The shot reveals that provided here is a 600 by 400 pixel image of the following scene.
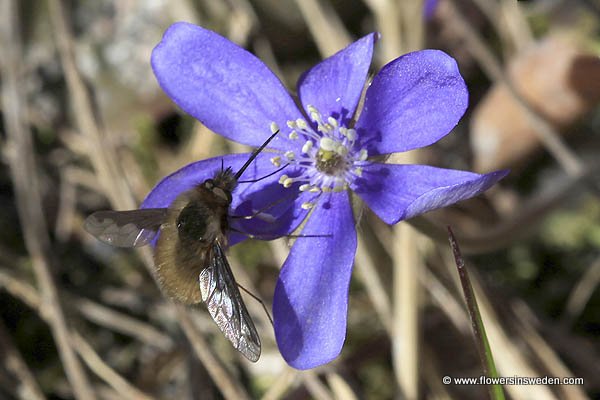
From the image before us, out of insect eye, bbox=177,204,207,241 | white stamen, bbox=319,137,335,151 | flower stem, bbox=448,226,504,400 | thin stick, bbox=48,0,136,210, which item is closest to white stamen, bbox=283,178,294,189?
white stamen, bbox=319,137,335,151

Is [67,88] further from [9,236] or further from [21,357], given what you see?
[21,357]

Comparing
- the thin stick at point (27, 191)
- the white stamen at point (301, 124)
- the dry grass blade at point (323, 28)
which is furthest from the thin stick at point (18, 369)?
the dry grass blade at point (323, 28)

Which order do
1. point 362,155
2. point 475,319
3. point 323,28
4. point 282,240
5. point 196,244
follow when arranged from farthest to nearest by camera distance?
point 323,28 → point 282,240 → point 362,155 → point 196,244 → point 475,319

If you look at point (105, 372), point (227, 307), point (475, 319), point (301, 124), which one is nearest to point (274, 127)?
point (301, 124)

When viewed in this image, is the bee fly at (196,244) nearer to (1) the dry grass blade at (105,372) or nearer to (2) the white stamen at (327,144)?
(2) the white stamen at (327,144)

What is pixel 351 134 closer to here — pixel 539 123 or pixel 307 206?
pixel 307 206

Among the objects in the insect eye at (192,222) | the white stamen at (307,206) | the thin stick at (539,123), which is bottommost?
the thin stick at (539,123)
